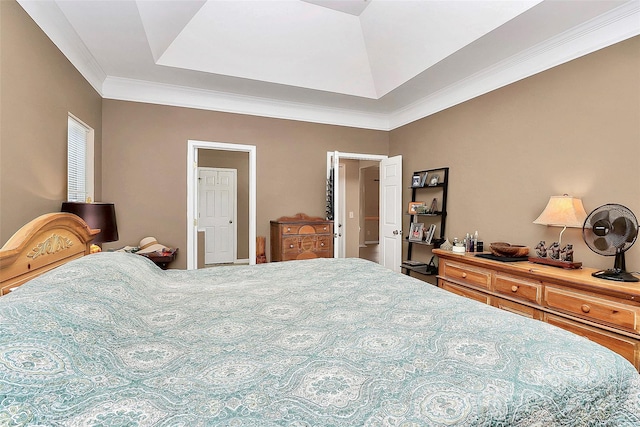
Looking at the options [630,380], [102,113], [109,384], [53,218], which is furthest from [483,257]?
[102,113]

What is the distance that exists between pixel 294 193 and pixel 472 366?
3898 millimetres

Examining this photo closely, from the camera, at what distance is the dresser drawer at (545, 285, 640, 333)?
1980mm

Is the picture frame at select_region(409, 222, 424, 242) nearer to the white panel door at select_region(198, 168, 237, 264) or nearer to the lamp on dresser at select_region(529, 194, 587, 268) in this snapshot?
the lamp on dresser at select_region(529, 194, 587, 268)

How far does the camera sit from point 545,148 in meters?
2.96

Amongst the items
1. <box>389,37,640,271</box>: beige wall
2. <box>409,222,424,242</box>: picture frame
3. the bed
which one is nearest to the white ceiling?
<box>389,37,640,271</box>: beige wall

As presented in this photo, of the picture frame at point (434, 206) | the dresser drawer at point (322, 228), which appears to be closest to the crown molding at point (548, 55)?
the picture frame at point (434, 206)

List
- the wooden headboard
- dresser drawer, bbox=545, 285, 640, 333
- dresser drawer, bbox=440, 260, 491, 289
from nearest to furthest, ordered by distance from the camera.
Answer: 1. the wooden headboard
2. dresser drawer, bbox=545, 285, 640, 333
3. dresser drawer, bbox=440, 260, 491, 289

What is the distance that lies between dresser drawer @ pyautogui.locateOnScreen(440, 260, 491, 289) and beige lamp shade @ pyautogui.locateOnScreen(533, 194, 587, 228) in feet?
2.35

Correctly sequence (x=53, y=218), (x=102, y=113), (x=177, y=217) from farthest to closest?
(x=177, y=217)
(x=102, y=113)
(x=53, y=218)

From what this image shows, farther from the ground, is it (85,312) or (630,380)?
(85,312)

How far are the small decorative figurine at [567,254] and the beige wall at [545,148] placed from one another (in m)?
0.18

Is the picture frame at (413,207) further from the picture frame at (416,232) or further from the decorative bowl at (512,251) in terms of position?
the decorative bowl at (512,251)

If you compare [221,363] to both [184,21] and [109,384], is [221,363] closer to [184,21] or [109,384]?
[109,384]

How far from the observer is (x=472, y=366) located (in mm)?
964
